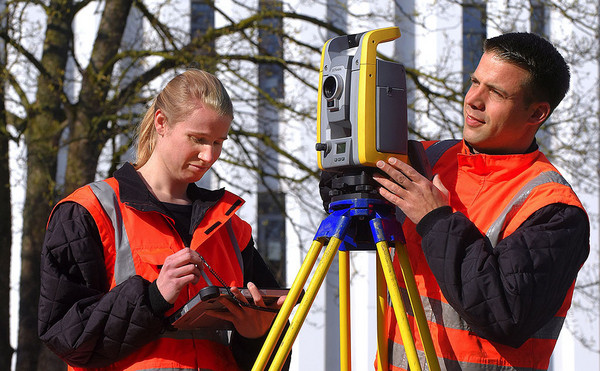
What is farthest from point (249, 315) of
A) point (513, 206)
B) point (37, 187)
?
point (37, 187)

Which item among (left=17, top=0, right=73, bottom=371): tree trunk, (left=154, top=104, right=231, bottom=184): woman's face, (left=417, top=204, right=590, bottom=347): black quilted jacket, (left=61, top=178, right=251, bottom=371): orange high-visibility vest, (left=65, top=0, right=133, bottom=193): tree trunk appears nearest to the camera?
(left=417, top=204, right=590, bottom=347): black quilted jacket

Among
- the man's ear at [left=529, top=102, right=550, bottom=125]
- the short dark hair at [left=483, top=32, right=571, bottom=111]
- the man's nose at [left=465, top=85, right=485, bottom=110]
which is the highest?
the short dark hair at [left=483, top=32, right=571, bottom=111]

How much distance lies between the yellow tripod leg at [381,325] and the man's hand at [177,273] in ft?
1.48

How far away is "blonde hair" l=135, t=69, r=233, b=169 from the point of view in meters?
2.01

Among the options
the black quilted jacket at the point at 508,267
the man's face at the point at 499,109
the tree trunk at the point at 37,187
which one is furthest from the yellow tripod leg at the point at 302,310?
the tree trunk at the point at 37,187

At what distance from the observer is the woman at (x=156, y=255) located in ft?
5.79

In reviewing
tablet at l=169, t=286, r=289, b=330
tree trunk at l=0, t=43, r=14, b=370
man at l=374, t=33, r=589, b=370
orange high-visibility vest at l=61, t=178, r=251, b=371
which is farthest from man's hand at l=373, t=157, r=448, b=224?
tree trunk at l=0, t=43, r=14, b=370

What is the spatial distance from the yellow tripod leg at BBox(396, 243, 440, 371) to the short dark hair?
514 millimetres

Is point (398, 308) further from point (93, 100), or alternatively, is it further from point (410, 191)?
point (93, 100)

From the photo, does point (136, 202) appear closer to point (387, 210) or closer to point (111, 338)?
point (111, 338)

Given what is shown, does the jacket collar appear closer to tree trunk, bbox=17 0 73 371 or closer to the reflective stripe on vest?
the reflective stripe on vest

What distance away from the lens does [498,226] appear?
Answer: 1.77 metres

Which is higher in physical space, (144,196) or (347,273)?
(144,196)

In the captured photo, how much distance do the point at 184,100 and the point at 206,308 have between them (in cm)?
59
